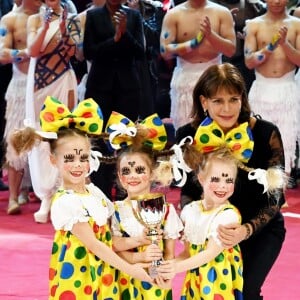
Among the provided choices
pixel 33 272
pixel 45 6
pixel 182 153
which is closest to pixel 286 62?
pixel 45 6

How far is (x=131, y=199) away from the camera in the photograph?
259cm

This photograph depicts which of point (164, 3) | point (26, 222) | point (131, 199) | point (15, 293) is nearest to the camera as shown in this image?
point (131, 199)

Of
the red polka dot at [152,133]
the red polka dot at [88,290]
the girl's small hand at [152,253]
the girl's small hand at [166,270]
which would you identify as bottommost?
the red polka dot at [88,290]

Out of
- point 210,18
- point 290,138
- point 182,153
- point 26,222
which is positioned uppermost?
point 210,18

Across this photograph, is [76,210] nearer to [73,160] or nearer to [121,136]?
[73,160]

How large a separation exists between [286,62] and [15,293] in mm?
2466

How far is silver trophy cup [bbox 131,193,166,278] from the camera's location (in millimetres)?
2482

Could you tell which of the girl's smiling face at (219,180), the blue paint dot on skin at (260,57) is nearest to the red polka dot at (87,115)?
the girl's smiling face at (219,180)

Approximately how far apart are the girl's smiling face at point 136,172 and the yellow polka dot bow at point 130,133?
0.06m

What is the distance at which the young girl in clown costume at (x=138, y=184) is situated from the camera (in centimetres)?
257

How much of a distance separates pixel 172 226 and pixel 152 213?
131mm

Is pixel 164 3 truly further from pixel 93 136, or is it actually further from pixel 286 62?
pixel 93 136

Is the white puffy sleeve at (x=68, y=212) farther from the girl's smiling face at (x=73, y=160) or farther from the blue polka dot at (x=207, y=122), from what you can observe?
the blue polka dot at (x=207, y=122)

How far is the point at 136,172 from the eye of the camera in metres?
2.58
